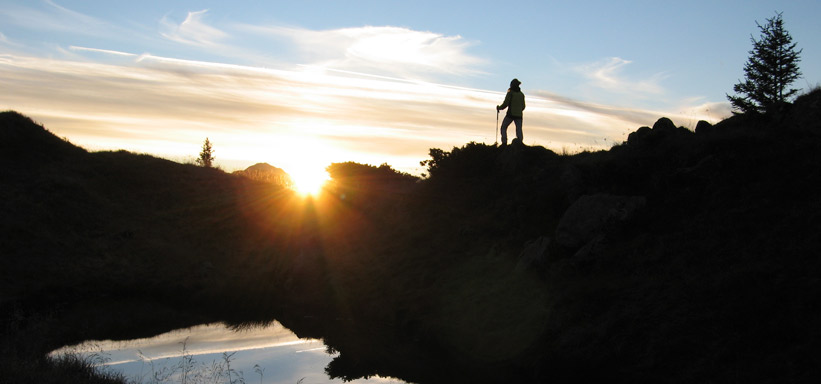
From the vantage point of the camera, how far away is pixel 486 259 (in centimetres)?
2023

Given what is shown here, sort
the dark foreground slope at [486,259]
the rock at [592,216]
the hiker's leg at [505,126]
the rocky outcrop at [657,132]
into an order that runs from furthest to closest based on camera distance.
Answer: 1. the hiker's leg at [505,126]
2. the rocky outcrop at [657,132]
3. the rock at [592,216]
4. the dark foreground slope at [486,259]

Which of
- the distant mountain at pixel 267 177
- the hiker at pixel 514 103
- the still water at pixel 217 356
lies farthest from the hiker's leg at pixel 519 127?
the distant mountain at pixel 267 177

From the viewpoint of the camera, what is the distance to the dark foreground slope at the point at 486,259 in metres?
12.8

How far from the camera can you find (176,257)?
28.5m

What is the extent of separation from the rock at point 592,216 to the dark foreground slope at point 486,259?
0.06m

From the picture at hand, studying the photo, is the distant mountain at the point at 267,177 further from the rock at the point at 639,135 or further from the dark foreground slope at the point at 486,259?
the rock at the point at 639,135

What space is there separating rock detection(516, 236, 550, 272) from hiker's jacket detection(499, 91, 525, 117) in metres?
7.30

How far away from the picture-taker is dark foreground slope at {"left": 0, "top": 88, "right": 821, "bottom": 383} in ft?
41.9

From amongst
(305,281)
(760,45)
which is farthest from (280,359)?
(760,45)

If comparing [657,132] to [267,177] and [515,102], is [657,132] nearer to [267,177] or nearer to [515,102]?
[515,102]

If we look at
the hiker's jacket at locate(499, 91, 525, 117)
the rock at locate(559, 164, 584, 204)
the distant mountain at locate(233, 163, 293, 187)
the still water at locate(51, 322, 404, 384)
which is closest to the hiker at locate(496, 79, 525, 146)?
the hiker's jacket at locate(499, 91, 525, 117)

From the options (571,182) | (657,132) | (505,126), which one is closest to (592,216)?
(571,182)

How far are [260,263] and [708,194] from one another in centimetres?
1987

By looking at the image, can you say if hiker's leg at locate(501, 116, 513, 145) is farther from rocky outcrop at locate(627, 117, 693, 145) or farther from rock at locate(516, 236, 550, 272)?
rock at locate(516, 236, 550, 272)
